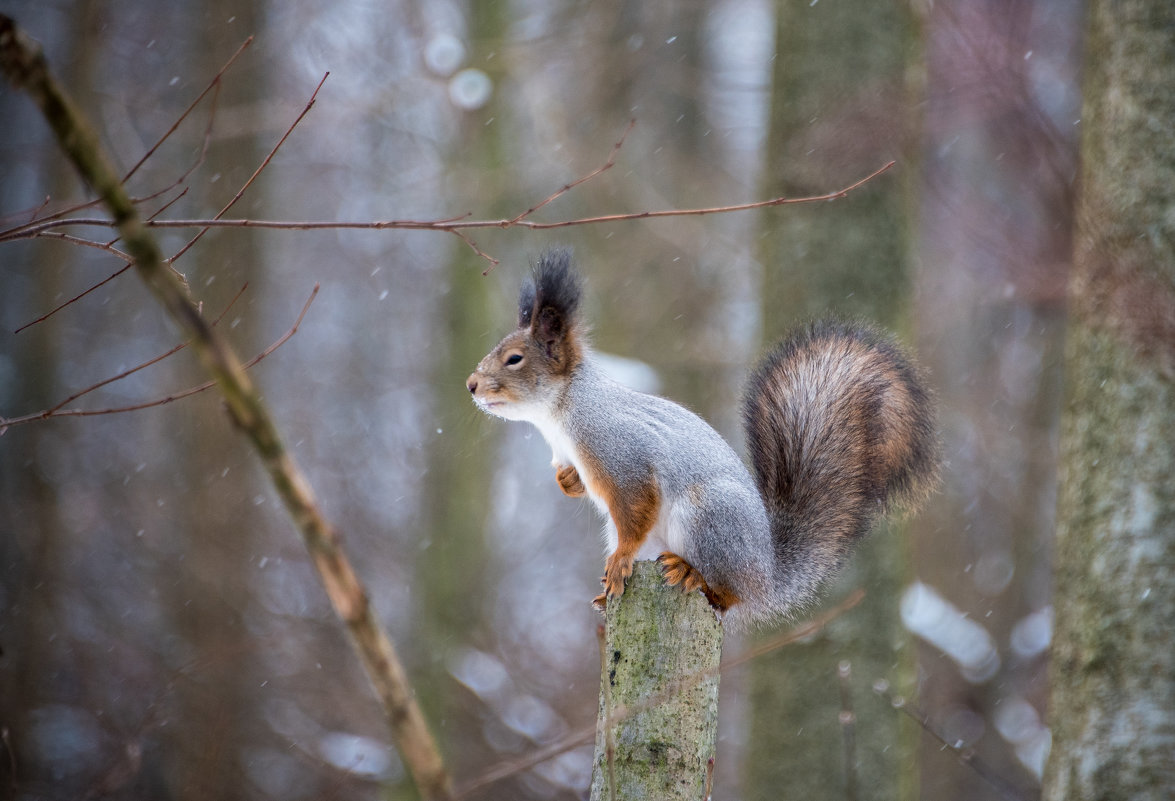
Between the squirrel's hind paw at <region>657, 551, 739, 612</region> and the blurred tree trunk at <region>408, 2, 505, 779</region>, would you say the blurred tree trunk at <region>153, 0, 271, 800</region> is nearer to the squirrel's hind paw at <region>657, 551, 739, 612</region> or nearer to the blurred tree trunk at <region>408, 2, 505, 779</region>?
the blurred tree trunk at <region>408, 2, 505, 779</region>

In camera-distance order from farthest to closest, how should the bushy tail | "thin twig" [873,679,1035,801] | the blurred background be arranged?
A: the blurred background, the bushy tail, "thin twig" [873,679,1035,801]

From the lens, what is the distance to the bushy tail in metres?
2.26

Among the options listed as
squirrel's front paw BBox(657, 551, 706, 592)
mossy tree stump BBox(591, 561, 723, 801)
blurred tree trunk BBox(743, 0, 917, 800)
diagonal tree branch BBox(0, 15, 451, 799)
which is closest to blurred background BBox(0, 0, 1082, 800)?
blurred tree trunk BBox(743, 0, 917, 800)

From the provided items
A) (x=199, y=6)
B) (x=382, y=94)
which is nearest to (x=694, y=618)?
(x=382, y=94)

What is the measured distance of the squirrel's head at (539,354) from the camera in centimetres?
200

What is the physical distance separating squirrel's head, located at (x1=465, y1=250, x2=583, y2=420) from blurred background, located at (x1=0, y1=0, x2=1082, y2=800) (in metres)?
1.81

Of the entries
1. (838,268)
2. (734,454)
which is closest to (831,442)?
(734,454)

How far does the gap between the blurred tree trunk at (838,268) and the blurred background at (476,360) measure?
12 millimetres

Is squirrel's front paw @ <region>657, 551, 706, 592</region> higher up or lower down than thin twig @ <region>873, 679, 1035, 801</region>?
higher up

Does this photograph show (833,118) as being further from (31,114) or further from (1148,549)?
(31,114)

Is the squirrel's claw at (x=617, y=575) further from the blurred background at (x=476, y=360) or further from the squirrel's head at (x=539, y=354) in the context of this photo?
the blurred background at (x=476, y=360)

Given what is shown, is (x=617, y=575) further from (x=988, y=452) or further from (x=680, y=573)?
(x=988, y=452)

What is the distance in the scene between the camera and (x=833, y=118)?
3.71 meters

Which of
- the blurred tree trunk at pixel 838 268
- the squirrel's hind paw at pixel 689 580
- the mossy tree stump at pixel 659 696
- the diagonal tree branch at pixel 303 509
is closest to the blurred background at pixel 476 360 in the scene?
the blurred tree trunk at pixel 838 268
